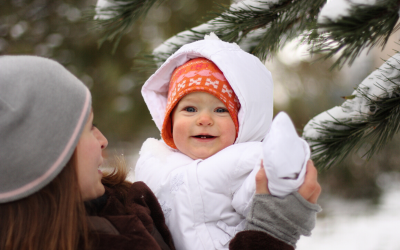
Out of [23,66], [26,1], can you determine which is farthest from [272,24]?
[26,1]

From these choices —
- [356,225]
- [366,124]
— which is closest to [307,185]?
[366,124]

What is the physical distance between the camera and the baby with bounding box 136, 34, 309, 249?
1.09 metres

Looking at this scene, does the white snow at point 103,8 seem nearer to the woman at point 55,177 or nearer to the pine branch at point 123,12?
the pine branch at point 123,12

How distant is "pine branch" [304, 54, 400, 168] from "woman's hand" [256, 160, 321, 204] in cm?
28

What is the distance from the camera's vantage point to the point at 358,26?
2.31 ft

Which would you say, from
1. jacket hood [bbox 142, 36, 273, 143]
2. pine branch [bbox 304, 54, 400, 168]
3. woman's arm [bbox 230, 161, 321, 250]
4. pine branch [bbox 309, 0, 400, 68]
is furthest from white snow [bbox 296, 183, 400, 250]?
pine branch [bbox 309, 0, 400, 68]

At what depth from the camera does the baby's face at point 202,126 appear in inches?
48.0

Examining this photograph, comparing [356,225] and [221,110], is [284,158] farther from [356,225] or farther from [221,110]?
[356,225]

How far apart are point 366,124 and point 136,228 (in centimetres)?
79

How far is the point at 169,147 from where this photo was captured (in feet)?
4.66

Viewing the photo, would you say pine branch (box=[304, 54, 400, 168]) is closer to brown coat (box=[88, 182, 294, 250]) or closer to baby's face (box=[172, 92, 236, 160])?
baby's face (box=[172, 92, 236, 160])

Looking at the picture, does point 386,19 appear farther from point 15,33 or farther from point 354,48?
point 15,33

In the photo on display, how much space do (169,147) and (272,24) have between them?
65cm

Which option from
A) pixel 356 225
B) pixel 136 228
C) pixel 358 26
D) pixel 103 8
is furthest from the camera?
pixel 356 225
